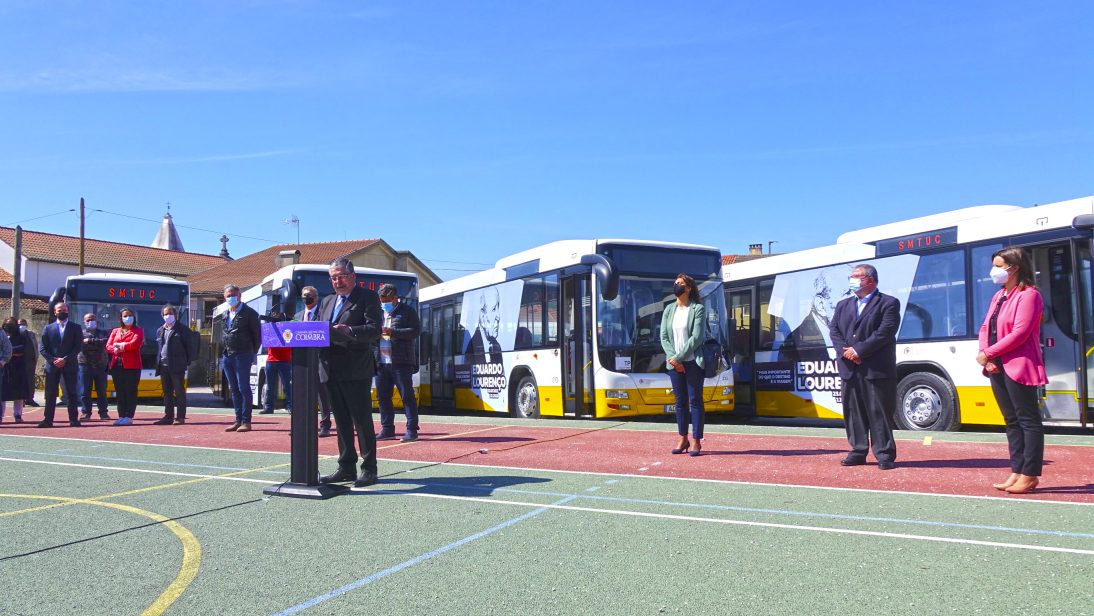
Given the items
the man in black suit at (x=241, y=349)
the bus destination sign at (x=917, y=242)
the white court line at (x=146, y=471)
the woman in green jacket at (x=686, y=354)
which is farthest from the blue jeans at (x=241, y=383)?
the bus destination sign at (x=917, y=242)

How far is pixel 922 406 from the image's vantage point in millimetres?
12031

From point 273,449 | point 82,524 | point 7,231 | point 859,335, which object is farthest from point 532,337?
point 7,231

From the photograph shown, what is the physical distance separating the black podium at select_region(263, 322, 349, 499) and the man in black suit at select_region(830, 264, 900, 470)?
437 centimetres

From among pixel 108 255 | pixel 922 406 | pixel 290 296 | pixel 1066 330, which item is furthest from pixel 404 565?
pixel 108 255

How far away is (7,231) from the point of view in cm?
6022

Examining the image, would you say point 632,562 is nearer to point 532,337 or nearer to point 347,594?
Result: point 347,594

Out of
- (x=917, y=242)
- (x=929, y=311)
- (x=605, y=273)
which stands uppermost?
(x=917, y=242)

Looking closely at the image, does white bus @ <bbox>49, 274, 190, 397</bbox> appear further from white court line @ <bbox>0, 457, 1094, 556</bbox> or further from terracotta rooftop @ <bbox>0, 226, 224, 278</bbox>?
terracotta rooftop @ <bbox>0, 226, 224, 278</bbox>

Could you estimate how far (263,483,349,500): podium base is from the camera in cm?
651

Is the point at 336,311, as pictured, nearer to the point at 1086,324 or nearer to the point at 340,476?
the point at 340,476

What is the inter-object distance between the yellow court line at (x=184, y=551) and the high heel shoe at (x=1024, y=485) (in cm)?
537

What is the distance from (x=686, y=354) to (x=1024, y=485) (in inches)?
122

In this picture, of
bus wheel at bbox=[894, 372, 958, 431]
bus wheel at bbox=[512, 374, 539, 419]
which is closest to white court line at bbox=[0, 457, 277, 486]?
bus wheel at bbox=[512, 374, 539, 419]

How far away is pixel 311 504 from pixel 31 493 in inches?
97.4
